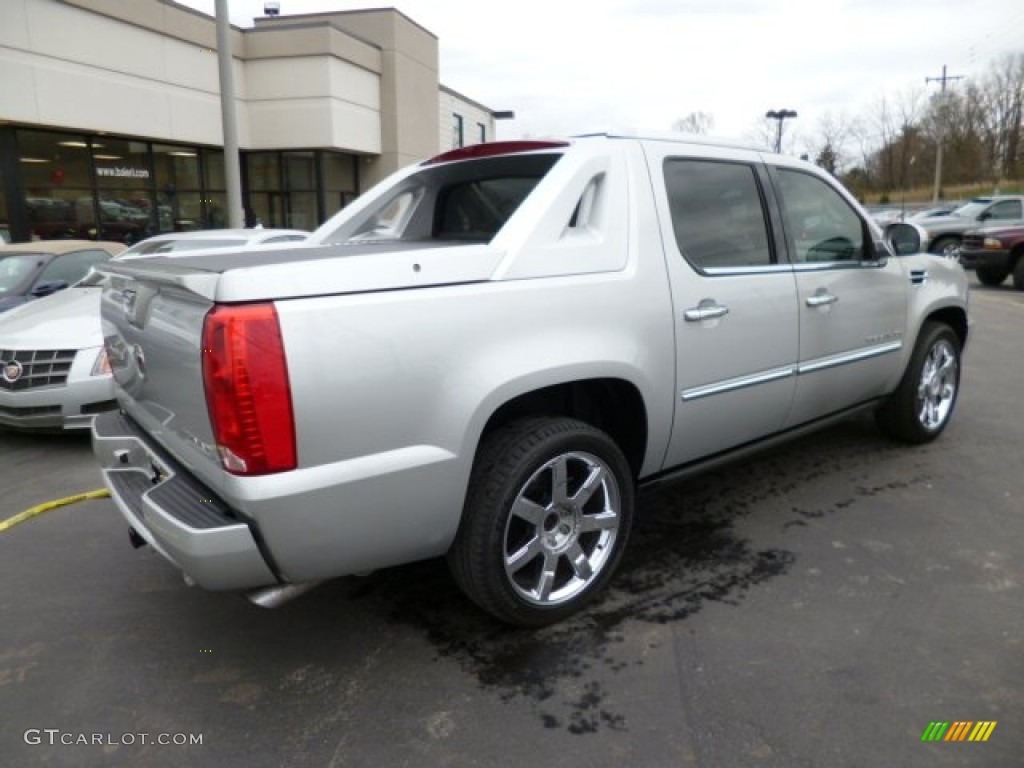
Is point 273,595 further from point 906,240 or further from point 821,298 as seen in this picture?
point 906,240

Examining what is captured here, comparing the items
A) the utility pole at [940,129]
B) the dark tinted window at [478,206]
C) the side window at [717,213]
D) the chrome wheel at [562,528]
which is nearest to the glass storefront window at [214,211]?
the dark tinted window at [478,206]

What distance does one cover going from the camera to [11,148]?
15625 mm

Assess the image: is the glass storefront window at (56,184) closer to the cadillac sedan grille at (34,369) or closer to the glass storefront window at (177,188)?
the glass storefront window at (177,188)

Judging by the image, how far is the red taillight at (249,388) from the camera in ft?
7.04

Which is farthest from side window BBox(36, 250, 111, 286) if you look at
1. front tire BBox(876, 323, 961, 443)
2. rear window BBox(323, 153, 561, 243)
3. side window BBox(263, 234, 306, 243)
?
front tire BBox(876, 323, 961, 443)

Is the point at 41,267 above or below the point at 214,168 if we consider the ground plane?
below

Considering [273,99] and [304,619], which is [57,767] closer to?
[304,619]

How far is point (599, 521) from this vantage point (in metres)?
3.05

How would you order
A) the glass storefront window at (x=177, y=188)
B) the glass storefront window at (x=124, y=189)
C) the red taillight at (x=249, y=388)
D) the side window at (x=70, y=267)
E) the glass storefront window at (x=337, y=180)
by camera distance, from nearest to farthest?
the red taillight at (x=249, y=388) < the side window at (x=70, y=267) < the glass storefront window at (x=124, y=189) < the glass storefront window at (x=177, y=188) < the glass storefront window at (x=337, y=180)

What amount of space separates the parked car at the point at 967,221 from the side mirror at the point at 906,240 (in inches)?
589

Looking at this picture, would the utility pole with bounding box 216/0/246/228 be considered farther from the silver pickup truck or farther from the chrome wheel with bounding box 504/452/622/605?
the chrome wheel with bounding box 504/452/622/605

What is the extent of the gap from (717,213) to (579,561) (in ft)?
5.44

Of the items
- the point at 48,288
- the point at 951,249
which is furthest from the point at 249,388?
the point at 951,249

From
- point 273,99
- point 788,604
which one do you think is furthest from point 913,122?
point 788,604
